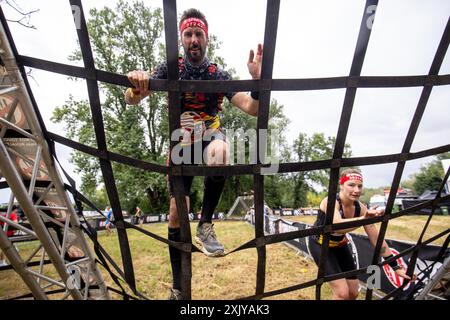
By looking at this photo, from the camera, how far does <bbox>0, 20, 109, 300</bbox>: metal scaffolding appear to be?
6.16ft

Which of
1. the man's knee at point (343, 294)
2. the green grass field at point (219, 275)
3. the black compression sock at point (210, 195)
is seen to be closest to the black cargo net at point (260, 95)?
the black compression sock at point (210, 195)

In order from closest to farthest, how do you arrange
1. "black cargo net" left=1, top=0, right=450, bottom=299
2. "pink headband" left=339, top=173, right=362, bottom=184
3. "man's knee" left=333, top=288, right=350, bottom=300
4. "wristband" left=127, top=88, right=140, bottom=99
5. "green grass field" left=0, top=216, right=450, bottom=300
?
1. "black cargo net" left=1, top=0, right=450, bottom=299
2. "wristband" left=127, top=88, right=140, bottom=99
3. "man's knee" left=333, top=288, right=350, bottom=300
4. "pink headband" left=339, top=173, right=362, bottom=184
5. "green grass field" left=0, top=216, right=450, bottom=300

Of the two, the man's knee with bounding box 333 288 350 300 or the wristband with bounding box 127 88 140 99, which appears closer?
the wristband with bounding box 127 88 140 99

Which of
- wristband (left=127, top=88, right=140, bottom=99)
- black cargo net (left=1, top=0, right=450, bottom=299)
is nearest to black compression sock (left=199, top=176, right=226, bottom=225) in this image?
black cargo net (left=1, top=0, right=450, bottom=299)

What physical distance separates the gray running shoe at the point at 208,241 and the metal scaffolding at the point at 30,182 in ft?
4.33

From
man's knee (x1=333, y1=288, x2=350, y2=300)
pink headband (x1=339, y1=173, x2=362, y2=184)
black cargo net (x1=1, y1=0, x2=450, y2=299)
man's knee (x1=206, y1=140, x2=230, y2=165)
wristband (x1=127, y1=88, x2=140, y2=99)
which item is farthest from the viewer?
pink headband (x1=339, y1=173, x2=362, y2=184)

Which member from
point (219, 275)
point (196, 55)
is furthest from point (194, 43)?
point (219, 275)

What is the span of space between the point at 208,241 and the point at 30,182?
181 centimetres

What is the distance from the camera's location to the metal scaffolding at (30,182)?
1.88m

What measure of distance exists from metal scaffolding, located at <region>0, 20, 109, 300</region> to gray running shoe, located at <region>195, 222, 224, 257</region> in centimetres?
132

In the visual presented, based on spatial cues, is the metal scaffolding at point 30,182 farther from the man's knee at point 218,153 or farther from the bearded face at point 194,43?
the man's knee at point 218,153

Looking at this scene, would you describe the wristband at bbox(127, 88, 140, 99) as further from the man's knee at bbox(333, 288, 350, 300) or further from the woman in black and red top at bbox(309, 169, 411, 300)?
the man's knee at bbox(333, 288, 350, 300)
